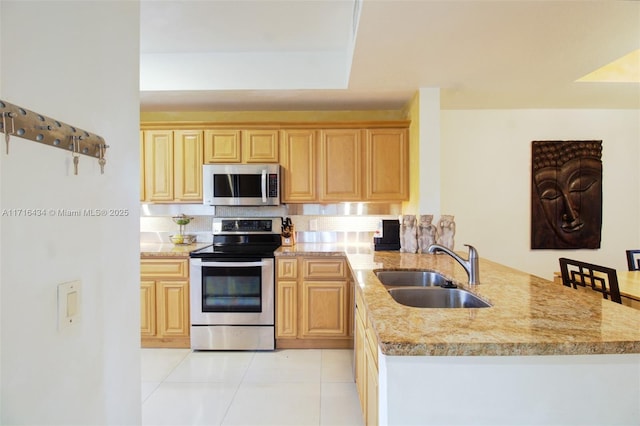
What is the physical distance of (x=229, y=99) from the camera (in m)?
3.22

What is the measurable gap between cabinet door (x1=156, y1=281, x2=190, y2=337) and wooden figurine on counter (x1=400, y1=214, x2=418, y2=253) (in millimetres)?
1987

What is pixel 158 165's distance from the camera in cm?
328

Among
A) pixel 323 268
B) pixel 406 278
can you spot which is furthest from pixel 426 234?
pixel 323 268

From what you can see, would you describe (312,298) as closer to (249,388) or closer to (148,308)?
(249,388)

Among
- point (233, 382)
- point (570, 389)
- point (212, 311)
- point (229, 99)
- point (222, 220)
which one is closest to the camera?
point (570, 389)

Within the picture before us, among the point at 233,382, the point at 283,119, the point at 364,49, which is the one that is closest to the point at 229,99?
the point at 283,119

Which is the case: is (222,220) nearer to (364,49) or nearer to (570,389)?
(364,49)

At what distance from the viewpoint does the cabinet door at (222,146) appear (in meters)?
3.27

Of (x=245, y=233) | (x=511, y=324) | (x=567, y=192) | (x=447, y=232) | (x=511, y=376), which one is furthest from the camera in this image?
(x=567, y=192)

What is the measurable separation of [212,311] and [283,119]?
83.3 inches

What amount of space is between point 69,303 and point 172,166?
2744 mm

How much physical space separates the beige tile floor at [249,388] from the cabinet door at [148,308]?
0.60 ft

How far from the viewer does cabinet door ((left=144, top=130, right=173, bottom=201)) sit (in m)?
3.26

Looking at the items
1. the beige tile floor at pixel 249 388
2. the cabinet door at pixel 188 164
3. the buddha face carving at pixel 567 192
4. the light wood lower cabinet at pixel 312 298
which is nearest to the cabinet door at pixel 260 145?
the cabinet door at pixel 188 164
